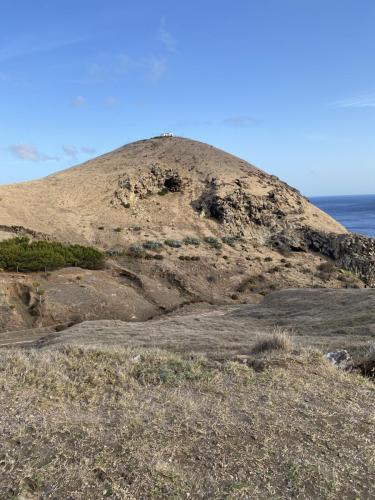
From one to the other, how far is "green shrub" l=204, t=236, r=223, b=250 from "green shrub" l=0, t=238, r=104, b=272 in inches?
444

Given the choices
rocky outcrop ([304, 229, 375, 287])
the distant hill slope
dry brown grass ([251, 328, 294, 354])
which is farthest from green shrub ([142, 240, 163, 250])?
dry brown grass ([251, 328, 294, 354])

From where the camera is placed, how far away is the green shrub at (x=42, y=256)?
27.5 meters

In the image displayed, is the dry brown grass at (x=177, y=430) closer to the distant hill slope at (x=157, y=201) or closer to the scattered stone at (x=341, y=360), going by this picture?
the scattered stone at (x=341, y=360)

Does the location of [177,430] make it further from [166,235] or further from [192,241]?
[166,235]

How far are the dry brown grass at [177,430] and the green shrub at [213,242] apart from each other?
3143cm

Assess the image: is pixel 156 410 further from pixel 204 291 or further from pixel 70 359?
pixel 204 291

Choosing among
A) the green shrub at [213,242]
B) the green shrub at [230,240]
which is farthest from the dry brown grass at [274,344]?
the green shrub at [230,240]

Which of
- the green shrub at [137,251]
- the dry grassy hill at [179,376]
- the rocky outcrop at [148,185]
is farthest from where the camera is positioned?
the rocky outcrop at [148,185]

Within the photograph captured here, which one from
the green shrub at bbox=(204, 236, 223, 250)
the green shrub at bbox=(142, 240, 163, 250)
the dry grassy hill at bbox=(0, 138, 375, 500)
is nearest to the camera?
the dry grassy hill at bbox=(0, 138, 375, 500)

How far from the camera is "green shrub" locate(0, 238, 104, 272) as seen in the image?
2750 cm

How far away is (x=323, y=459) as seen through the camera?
495 centimetres

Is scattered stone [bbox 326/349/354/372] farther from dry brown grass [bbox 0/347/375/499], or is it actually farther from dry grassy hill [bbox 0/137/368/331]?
dry grassy hill [bbox 0/137/368/331]

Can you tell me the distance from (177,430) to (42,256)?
82.3 feet

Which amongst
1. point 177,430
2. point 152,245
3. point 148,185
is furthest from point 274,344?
point 148,185
